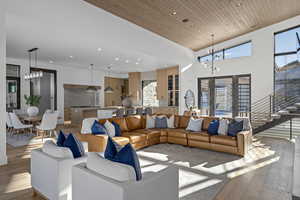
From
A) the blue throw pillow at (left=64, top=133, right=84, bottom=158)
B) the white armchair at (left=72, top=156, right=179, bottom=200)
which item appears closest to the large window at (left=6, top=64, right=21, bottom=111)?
the blue throw pillow at (left=64, top=133, right=84, bottom=158)

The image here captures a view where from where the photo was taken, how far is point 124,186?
5.08 feet

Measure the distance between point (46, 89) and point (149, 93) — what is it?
5741 mm

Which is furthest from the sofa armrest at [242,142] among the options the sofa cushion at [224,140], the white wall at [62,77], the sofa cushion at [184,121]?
the white wall at [62,77]

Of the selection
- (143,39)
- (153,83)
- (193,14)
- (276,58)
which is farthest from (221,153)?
(153,83)

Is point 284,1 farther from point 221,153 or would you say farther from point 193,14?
point 221,153

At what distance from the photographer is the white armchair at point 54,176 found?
2221mm

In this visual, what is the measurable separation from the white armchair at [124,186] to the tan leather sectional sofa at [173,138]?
7.62ft

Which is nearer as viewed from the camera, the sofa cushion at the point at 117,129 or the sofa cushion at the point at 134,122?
the sofa cushion at the point at 117,129

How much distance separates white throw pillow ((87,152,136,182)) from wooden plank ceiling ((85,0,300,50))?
13.6 feet

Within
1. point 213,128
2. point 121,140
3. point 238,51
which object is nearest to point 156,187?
point 121,140

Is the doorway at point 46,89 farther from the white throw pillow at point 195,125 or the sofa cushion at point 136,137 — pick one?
the white throw pillow at point 195,125

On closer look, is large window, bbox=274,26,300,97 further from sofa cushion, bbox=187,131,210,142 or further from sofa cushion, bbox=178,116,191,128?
sofa cushion, bbox=187,131,210,142

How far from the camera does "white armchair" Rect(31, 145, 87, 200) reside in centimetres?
222

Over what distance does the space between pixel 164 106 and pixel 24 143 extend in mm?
6393
